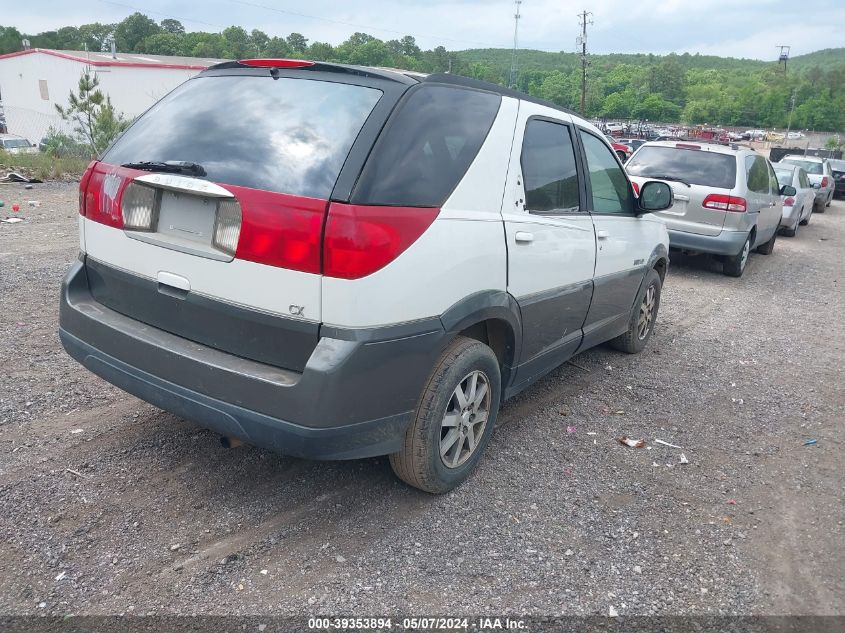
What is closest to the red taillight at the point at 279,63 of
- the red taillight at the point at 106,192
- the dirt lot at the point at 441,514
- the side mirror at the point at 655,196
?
the red taillight at the point at 106,192

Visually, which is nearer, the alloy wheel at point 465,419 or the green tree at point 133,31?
the alloy wheel at point 465,419

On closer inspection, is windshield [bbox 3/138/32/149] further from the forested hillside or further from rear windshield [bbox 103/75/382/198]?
the forested hillside

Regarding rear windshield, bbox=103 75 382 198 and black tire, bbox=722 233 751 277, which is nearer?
rear windshield, bbox=103 75 382 198

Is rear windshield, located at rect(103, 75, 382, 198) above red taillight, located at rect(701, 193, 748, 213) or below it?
above

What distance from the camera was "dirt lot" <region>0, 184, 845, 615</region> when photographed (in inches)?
106

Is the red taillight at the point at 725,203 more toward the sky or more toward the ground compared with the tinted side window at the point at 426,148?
more toward the ground

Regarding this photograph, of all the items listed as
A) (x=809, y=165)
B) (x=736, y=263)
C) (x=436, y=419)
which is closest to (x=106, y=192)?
(x=436, y=419)

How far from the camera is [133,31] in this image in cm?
8106

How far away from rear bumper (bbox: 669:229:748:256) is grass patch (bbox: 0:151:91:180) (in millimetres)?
12018

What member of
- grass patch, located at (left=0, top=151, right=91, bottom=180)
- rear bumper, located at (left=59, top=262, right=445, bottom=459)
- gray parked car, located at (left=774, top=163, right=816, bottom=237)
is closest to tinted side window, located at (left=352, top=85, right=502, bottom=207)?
rear bumper, located at (left=59, top=262, right=445, bottom=459)

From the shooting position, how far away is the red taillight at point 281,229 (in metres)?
2.54

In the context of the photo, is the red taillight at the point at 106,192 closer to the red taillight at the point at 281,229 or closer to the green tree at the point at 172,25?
the red taillight at the point at 281,229

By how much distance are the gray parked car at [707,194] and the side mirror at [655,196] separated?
436 cm

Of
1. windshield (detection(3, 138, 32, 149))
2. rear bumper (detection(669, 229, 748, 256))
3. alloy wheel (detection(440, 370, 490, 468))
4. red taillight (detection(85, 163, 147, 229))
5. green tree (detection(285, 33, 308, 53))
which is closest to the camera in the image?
red taillight (detection(85, 163, 147, 229))
